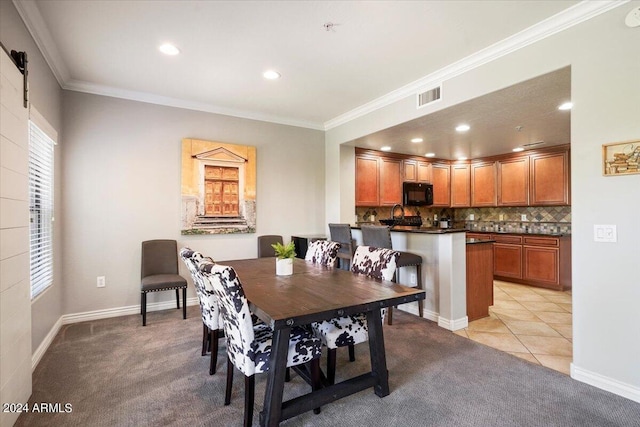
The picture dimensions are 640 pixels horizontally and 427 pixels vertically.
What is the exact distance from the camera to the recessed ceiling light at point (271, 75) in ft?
11.0

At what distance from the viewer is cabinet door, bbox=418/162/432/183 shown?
627cm

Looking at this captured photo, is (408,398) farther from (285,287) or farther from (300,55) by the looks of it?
(300,55)

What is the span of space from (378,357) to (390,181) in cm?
Result: 411

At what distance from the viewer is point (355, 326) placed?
7.16ft

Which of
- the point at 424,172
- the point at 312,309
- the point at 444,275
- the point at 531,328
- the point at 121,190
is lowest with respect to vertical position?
the point at 531,328

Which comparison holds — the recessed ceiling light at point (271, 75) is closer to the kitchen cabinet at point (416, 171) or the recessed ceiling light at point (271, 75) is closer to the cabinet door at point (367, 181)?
the cabinet door at point (367, 181)

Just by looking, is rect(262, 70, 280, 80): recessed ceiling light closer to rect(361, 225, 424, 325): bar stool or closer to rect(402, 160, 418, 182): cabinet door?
rect(361, 225, 424, 325): bar stool

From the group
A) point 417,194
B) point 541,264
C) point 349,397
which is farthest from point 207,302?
point 541,264

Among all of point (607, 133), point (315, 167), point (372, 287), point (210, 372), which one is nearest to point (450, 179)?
point (315, 167)

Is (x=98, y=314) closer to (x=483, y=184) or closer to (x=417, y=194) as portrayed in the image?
(x=417, y=194)

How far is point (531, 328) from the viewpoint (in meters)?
3.42

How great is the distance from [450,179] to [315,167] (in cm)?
324

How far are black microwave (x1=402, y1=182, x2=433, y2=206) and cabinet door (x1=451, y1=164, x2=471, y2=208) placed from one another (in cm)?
68

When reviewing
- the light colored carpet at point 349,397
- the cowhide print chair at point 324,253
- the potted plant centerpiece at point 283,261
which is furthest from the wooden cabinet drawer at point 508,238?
the potted plant centerpiece at point 283,261
